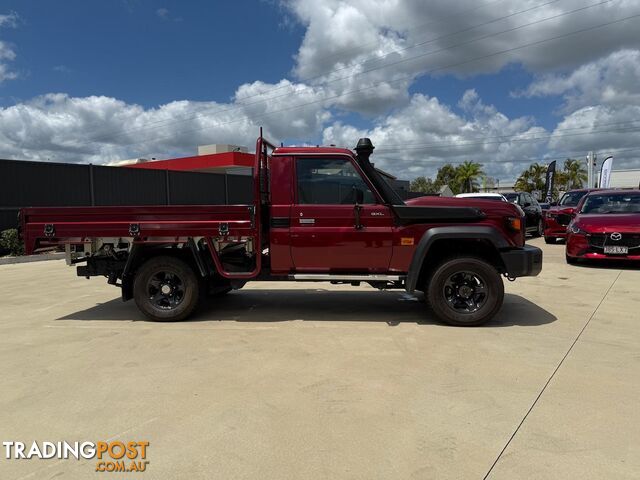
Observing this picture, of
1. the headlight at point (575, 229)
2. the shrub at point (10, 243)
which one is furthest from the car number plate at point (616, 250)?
the shrub at point (10, 243)

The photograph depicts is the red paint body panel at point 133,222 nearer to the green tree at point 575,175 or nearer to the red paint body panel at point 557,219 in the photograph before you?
the red paint body panel at point 557,219

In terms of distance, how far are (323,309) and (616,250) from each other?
632 cm

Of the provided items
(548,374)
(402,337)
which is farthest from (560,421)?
(402,337)

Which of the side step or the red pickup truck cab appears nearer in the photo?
the red pickup truck cab

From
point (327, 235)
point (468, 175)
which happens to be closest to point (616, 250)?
point (327, 235)

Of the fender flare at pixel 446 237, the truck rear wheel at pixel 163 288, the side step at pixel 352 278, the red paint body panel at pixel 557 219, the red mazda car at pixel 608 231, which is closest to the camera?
the fender flare at pixel 446 237

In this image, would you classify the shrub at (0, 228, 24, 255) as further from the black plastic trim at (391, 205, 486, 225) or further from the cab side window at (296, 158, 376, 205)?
the black plastic trim at (391, 205, 486, 225)

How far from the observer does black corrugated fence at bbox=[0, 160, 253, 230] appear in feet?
42.1

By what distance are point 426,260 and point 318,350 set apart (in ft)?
5.95

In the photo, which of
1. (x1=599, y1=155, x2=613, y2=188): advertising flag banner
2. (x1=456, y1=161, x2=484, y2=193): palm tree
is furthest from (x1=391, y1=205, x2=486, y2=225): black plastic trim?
(x1=456, y1=161, x2=484, y2=193): palm tree

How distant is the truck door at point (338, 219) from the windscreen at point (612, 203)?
725 cm

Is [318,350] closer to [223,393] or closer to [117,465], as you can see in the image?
[223,393]

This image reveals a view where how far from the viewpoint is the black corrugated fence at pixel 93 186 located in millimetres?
12836

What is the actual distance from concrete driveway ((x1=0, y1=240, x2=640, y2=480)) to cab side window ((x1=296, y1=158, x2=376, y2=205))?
1485mm
